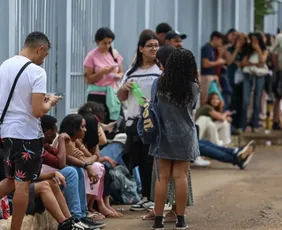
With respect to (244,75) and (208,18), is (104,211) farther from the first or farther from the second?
(208,18)

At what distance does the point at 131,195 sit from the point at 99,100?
181 cm

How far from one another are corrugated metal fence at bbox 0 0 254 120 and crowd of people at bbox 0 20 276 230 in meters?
0.37

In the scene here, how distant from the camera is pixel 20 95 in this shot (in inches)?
305

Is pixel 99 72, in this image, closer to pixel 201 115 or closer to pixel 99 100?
pixel 99 100

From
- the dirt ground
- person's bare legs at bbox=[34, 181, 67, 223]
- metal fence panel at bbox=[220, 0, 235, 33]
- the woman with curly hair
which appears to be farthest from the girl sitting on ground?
metal fence panel at bbox=[220, 0, 235, 33]

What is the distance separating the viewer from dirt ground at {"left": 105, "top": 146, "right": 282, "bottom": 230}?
9453mm

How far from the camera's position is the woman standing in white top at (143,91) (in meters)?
10.0

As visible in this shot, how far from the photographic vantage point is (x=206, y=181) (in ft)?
42.5

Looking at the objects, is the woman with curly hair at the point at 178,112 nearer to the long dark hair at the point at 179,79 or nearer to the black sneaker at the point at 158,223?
the long dark hair at the point at 179,79

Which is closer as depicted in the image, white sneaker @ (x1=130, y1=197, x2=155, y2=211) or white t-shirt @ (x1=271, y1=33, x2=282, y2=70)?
white sneaker @ (x1=130, y1=197, x2=155, y2=211)

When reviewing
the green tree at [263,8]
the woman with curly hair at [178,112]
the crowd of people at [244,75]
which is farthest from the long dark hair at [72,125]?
the green tree at [263,8]

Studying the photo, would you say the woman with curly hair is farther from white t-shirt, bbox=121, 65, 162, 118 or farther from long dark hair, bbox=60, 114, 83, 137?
white t-shirt, bbox=121, 65, 162, 118

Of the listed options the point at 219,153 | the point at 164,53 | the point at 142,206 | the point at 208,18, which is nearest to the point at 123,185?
the point at 142,206

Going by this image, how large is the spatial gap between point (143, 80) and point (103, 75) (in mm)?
2057
